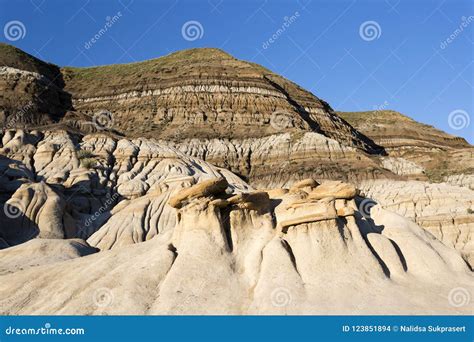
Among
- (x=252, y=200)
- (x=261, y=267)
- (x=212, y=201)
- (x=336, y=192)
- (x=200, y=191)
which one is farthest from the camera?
(x=336, y=192)

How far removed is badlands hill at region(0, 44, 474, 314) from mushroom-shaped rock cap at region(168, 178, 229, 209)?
0.04m

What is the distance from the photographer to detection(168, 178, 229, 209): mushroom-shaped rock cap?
15.1 meters

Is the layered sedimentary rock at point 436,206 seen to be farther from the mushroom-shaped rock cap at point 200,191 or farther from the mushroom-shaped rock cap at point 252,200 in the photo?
the mushroom-shaped rock cap at point 200,191

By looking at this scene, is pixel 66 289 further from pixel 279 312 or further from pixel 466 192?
pixel 466 192

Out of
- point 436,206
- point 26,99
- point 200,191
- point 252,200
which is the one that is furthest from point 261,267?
point 26,99

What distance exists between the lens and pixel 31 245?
1831 cm

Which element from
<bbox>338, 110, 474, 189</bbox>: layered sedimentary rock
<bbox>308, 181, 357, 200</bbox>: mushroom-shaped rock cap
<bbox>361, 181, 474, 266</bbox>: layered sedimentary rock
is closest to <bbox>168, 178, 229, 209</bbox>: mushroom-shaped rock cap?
<bbox>308, 181, 357, 200</bbox>: mushroom-shaped rock cap

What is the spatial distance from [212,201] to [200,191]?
1.54ft

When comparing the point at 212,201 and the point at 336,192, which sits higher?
the point at 336,192

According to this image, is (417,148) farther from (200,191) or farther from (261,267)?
(261,267)

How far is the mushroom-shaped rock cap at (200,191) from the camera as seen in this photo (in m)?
15.1

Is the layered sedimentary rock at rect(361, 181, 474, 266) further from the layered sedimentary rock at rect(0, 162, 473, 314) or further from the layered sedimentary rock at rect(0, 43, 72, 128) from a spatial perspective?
the layered sedimentary rock at rect(0, 43, 72, 128)

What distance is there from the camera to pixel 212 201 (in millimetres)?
14875

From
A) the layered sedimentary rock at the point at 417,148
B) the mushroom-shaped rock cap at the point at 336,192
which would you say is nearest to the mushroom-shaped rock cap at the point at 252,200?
the mushroom-shaped rock cap at the point at 336,192
